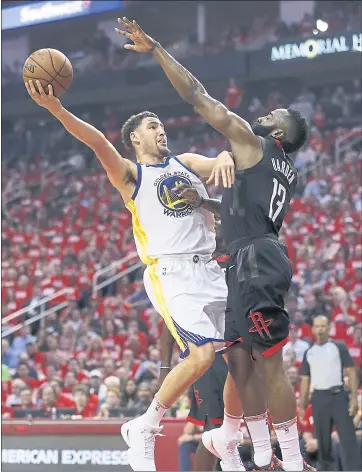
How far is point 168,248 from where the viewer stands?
19.7 ft

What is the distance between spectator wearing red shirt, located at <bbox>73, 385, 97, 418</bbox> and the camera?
1188cm

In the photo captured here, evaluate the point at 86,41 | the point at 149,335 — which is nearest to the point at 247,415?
the point at 149,335

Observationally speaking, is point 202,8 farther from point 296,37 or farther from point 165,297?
point 165,297

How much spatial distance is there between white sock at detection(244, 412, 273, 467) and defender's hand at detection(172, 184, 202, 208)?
139cm

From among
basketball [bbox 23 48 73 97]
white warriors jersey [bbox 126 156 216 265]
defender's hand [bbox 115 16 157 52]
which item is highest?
defender's hand [bbox 115 16 157 52]

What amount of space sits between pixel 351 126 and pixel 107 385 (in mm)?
12573

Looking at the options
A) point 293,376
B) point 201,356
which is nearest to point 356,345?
point 293,376

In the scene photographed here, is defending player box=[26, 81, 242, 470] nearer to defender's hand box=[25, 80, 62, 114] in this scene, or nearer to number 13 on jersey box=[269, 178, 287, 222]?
defender's hand box=[25, 80, 62, 114]

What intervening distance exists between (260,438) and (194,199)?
61.0 inches

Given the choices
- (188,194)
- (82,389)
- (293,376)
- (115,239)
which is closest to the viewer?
(188,194)

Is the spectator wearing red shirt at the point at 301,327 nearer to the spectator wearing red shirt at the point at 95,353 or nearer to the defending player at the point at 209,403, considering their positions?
the spectator wearing red shirt at the point at 95,353

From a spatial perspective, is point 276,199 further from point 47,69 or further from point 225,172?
point 47,69

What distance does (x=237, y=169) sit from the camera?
18.9 ft

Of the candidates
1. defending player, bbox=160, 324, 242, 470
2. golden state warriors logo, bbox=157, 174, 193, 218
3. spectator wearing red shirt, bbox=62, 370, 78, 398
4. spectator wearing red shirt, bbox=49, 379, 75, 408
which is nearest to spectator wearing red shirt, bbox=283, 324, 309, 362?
spectator wearing red shirt, bbox=49, 379, 75, 408
